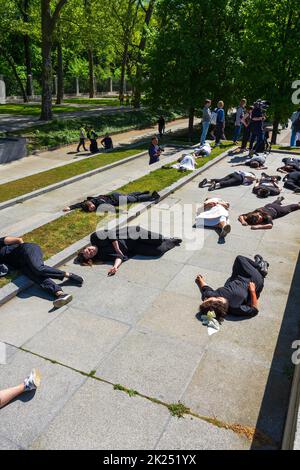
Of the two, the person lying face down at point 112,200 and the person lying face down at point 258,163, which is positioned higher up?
the person lying face down at point 258,163

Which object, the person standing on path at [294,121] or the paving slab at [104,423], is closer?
the paving slab at [104,423]

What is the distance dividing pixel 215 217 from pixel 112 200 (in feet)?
10.7

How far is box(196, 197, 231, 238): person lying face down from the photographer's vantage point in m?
9.28

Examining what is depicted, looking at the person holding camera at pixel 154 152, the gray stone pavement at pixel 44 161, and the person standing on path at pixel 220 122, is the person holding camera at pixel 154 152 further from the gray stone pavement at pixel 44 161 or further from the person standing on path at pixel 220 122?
the gray stone pavement at pixel 44 161

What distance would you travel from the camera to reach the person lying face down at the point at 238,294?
6074 mm

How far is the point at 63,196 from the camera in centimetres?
1323

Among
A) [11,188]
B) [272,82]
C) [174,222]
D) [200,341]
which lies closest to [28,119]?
[11,188]

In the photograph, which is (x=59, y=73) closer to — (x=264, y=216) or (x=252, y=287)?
(x=264, y=216)

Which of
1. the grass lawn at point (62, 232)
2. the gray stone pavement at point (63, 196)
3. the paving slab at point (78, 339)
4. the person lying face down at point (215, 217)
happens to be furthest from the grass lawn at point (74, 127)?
the paving slab at point (78, 339)

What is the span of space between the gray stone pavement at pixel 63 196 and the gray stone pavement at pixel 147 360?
3.36 metres

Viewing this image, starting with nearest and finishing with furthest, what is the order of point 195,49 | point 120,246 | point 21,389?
point 21,389
point 120,246
point 195,49

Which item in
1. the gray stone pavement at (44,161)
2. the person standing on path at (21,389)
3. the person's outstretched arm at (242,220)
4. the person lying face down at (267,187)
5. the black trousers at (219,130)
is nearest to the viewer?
the person standing on path at (21,389)

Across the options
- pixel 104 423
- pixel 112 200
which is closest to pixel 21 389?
pixel 104 423

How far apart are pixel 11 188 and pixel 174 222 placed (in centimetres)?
715
